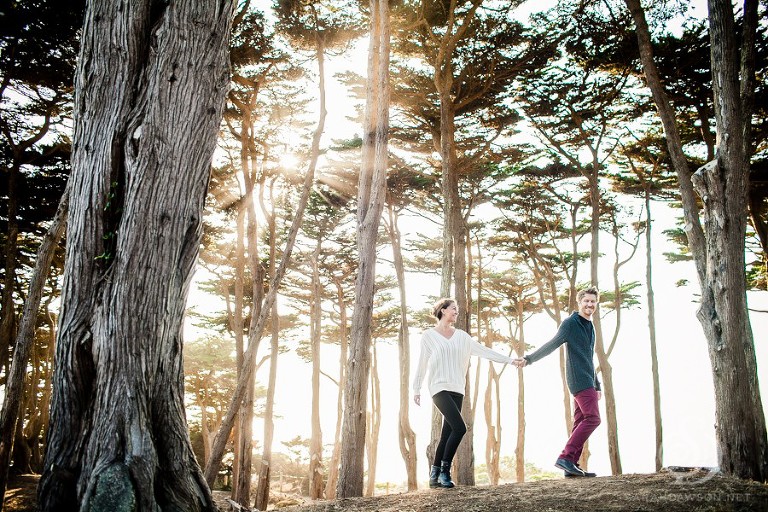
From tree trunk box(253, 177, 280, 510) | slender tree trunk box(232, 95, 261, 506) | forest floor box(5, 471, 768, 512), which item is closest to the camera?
forest floor box(5, 471, 768, 512)

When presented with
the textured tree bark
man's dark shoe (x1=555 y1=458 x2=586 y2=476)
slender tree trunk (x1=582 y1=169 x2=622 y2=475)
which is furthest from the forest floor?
slender tree trunk (x1=582 y1=169 x2=622 y2=475)

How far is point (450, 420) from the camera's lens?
15.4 ft

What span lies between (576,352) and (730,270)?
1.74 m

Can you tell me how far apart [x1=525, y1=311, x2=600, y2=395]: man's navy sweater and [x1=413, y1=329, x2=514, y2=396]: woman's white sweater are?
72cm

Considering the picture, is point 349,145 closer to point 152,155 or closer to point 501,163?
point 501,163

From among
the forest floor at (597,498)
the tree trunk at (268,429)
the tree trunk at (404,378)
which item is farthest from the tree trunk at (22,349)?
the tree trunk at (404,378)

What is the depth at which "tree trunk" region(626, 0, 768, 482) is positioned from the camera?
15.7 ft

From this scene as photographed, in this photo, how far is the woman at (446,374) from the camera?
4.73 meters

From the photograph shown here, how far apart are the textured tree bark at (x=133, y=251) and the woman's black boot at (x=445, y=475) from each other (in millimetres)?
2558

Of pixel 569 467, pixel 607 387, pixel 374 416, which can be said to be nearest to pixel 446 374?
pixel 569 467

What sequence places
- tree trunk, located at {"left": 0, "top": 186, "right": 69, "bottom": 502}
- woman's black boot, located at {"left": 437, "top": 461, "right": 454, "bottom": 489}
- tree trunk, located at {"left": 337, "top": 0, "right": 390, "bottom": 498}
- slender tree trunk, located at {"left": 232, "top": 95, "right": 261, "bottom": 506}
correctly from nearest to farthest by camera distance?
woman's black boot, located at {"left": 437, "top": 461, "right": 454, "bottom": 489} → tree trunk, located at {"left": 337, "top": 0, "right": 390, "bottom": 498} → tree trunk, located at {"left": 0, "top": 186, "right": 69, "bottom": 502} → slender tree trunk, located at {"left": 232, "top": 95, "right": 261, "bottom": 506}

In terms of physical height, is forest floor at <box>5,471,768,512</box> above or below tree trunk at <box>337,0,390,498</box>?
below

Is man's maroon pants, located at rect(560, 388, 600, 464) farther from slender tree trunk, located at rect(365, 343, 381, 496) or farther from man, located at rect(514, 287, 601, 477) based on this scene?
slender tree trunk, located at rect(365, 343, 381, 496)

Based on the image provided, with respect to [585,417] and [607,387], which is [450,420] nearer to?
[585,417]
